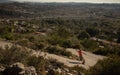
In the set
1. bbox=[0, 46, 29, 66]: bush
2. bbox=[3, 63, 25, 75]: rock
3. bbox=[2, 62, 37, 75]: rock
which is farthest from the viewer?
bbox=[0, 46, 29, 66]: bush

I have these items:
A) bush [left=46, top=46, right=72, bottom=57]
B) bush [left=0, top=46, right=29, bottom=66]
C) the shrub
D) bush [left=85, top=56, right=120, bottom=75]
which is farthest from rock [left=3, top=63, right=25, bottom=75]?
bush [left=46, top=46, right=72, bottom=57]

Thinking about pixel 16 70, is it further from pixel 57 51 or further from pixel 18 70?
pixel 57 51

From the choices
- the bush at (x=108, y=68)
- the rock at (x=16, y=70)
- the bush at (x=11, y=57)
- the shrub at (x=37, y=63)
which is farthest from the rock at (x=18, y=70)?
the bush at (x=108, y=68)

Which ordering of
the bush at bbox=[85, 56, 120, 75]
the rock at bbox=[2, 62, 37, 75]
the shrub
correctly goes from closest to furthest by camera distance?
the rock at bbox=[2, 62, 37, 75] < the bush at bbox=[85, 56, 120, 75] < the shrub

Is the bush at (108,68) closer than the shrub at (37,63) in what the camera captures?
Yes

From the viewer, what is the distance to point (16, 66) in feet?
50.2

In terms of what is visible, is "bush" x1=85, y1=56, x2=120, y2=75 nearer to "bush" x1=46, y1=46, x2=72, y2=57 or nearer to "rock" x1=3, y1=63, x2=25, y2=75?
"rock" x1=3, y1=63, x2=25, y2=75

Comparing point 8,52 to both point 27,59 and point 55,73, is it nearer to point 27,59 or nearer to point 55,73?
point 27,59

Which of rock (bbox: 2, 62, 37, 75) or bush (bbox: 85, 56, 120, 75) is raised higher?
rock (bbox: 2, 62, 37, 75)

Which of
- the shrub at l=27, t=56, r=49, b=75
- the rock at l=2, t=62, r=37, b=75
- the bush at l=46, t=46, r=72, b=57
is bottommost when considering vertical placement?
the bush at l=46, t=46, r=72, b=57

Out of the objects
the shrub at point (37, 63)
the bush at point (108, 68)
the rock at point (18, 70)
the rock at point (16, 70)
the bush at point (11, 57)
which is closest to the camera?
the rock at point (18, 70)

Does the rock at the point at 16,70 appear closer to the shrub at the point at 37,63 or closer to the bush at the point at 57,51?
the shrub at the point at 37,63

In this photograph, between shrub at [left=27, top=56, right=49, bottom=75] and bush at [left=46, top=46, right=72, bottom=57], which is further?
bush at [left=46, top=46, right=72, bottom=57]

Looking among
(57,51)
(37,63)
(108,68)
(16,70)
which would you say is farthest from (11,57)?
(57,51)
